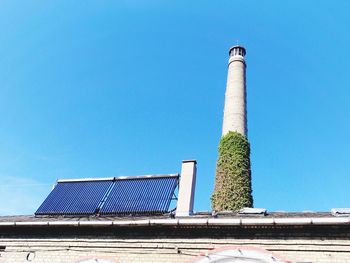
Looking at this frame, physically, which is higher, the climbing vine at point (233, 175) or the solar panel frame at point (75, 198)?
the climbing vine at point (233, 175)

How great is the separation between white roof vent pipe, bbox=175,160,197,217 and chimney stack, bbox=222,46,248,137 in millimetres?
16715

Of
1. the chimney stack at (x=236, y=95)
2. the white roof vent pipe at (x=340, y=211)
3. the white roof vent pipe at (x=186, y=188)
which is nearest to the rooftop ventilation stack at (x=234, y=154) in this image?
the chimney stack at (x=236, y=95)

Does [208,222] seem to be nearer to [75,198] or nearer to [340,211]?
[340,211]

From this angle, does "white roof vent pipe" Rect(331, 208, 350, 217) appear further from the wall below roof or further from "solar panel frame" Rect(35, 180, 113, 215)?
"solar panel frame" Rect(35, 180, 113, 215)

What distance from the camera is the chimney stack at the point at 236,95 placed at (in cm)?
2742

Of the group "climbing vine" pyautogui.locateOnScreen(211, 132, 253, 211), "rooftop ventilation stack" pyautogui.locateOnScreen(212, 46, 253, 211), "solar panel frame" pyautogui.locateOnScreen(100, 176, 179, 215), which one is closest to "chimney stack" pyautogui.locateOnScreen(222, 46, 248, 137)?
"rooftop ventilation stack" pyautogui.locateOnScreen(212, 46, 253, 211)

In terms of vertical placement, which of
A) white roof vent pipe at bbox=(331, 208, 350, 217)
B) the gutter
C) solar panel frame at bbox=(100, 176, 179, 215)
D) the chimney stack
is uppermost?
the chimney stack

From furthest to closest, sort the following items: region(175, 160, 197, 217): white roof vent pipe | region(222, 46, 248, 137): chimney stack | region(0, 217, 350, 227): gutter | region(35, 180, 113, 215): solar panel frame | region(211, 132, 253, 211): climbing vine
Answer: region(222, 46, 248, 137): chimney stack → region(211, 132, 253, 211): climbing vine → region(35, 180, 113, 215): solar panel frame → region(175, 160, 197, 217): white roof vent pipe → region(0, 217, 350, 227): gutter

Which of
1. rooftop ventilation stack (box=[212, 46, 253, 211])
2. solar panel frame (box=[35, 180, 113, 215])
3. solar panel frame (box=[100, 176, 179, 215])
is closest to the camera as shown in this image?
solar panel frame (box=[100, 176, 179, 215])

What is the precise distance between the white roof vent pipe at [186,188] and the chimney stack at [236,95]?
16.7 metres

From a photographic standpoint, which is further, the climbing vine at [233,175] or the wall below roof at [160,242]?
the climbing vine at [233,175]

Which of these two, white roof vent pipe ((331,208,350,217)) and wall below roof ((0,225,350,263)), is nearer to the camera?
wall below roof ((0,225,350,263))

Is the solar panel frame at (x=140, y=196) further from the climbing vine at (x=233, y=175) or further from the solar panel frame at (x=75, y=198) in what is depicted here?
the climbing vine at (x=233, y=175)

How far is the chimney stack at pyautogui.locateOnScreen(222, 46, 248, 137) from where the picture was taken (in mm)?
27422
